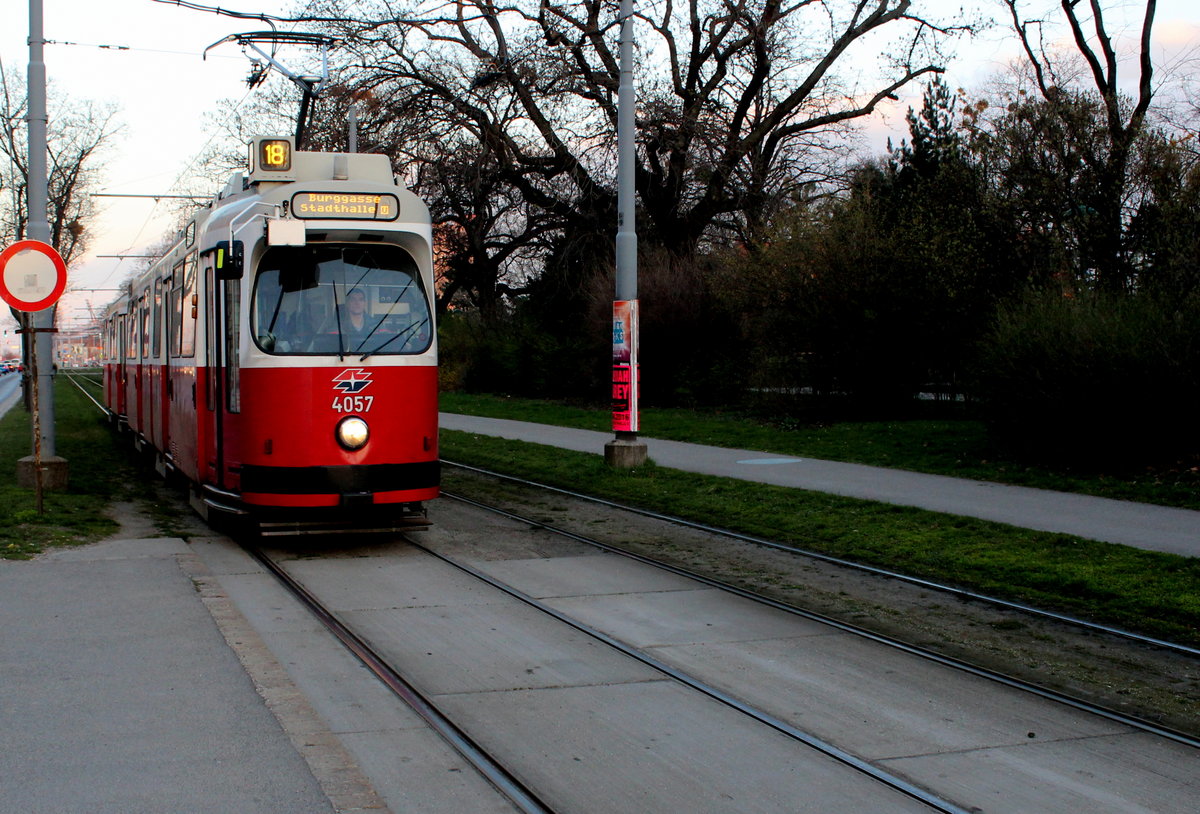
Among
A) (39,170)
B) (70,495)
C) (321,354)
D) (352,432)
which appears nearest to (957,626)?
(352,432)

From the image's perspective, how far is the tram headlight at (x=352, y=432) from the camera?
10.3 meters

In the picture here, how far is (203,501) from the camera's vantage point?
39.3ft

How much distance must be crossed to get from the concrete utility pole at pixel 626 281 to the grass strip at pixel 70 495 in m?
6.50

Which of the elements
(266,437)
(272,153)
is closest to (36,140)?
(272,153)

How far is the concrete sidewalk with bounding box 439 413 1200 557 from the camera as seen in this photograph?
1107 cm

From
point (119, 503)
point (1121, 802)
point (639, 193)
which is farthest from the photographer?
point (639, 193)

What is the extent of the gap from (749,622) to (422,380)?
13.6 feet

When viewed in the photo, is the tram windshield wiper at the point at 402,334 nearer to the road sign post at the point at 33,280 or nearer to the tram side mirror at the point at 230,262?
the tram side mirror at the point at 230,262

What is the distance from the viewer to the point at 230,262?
9.97m

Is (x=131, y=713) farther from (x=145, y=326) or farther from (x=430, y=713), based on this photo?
(x=145, y=326)

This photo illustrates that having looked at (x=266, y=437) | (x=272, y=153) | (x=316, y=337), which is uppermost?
(x=272, y=153)

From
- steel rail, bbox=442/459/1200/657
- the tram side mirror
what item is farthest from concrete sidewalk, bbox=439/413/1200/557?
the tram side mirror

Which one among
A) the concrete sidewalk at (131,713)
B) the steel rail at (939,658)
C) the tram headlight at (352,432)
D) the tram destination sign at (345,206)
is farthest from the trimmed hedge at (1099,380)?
the concrete sidewalk at (131,713)

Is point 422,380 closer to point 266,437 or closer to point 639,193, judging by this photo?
point 266,437
